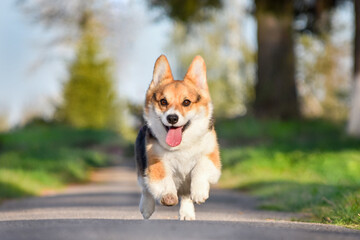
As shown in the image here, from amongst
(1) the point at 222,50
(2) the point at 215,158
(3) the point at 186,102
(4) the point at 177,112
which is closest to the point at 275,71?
(2) the point at 215,158

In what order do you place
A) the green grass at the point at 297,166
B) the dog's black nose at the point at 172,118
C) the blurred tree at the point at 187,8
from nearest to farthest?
the dog's black nose at the point at 172,118
the green grass at the point at 297,166
the blurred tree at the point at 187,8

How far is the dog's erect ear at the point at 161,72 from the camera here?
577cm

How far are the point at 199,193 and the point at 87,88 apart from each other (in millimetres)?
25181

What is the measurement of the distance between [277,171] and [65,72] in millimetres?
19830

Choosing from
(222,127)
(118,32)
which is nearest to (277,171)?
(222,127)

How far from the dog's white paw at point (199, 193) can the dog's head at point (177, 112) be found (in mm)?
404

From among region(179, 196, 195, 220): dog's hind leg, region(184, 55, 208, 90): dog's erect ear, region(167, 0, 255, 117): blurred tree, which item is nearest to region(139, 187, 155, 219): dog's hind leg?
region(179, 196, 195, 220): dog's hind leg

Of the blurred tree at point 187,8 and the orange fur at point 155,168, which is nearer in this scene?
the orange fur at point 155,168

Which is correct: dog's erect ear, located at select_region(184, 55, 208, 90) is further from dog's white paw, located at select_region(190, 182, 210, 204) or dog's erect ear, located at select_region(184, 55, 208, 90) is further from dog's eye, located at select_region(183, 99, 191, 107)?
dog's white paw, located at select_region(190, 182, 210, 204)

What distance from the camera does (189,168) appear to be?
5.54m

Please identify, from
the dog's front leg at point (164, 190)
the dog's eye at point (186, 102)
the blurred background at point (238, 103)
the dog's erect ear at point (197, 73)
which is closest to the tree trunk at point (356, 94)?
the blurred background at point (238, 103)

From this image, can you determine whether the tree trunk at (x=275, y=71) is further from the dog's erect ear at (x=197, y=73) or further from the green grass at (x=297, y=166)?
the dog's erect ear at (x=197, y=73)

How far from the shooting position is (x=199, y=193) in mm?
5254

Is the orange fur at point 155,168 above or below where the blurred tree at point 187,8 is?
below
